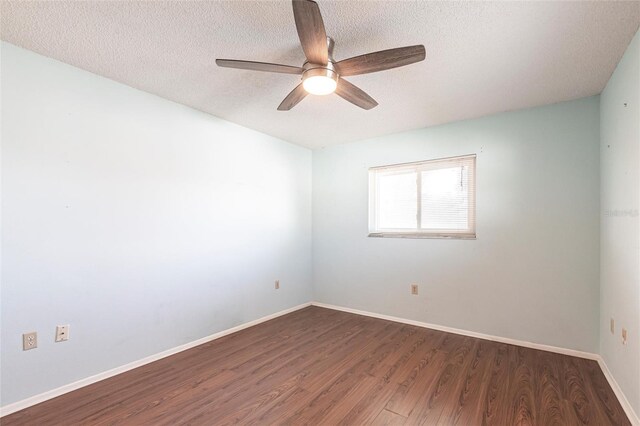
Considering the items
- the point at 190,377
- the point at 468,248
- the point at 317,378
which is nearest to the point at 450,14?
the point at 468,248

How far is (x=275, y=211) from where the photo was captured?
379 centimetres

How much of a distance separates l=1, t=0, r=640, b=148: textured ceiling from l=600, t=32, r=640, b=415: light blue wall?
212 millimetres

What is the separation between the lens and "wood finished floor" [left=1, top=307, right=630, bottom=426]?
1763 millimetres

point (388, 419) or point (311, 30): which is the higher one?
point (311, 30)

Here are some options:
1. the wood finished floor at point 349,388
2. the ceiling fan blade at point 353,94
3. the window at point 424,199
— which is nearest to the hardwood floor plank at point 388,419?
the wood finished floor at point 349,388

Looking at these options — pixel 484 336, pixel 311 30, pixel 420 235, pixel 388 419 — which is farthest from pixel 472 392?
pixel 311 30

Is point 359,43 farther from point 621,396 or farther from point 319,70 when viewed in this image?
point 621,396

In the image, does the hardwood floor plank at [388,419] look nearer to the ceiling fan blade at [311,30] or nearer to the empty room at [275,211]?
the empty room at [275,211]

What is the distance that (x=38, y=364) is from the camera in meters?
1.92

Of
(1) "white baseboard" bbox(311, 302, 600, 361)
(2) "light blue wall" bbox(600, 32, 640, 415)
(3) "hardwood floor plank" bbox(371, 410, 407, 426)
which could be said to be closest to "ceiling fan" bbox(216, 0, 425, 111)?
(2) "light blue wall" bbox(600, 32, 640, 415)

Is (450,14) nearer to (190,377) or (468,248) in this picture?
(468,248)

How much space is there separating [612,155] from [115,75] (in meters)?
3.77

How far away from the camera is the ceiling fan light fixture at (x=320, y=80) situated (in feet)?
5.74

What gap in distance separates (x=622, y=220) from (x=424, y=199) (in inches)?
67.1
